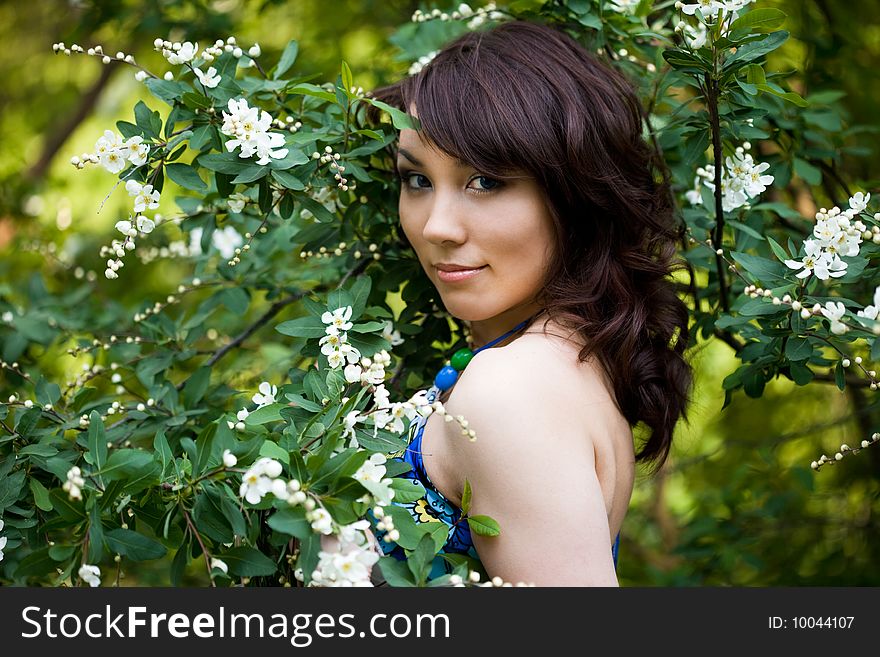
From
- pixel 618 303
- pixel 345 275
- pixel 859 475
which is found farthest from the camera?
pixel 859 475

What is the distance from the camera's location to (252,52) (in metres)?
1.84

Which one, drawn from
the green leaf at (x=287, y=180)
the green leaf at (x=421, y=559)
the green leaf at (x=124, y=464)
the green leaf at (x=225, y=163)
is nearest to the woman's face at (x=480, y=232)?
the green leaf at (x=287, y=180)

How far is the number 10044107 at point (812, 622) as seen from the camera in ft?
4.95

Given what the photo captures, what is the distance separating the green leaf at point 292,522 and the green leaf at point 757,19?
1.22m

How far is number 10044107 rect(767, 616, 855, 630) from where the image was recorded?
1.51 m

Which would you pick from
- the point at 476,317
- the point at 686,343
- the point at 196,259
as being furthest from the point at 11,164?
the point at 686,343

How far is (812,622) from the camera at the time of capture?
153cm

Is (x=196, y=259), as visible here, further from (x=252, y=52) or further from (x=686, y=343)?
(x=686, y=343)

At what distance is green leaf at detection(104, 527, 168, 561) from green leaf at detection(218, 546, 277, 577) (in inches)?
4.8

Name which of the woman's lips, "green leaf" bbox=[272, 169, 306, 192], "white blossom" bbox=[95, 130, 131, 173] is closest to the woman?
the woman's lips

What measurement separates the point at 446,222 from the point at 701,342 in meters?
1.92

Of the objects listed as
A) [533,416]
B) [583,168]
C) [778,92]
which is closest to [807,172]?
[778,92]

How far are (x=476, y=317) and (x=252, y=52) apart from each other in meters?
0.74

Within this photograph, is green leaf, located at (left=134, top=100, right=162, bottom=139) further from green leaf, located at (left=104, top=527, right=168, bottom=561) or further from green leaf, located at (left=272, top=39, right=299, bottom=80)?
green leaf, located at (left=104, top=527, right=168, bottom=561)
